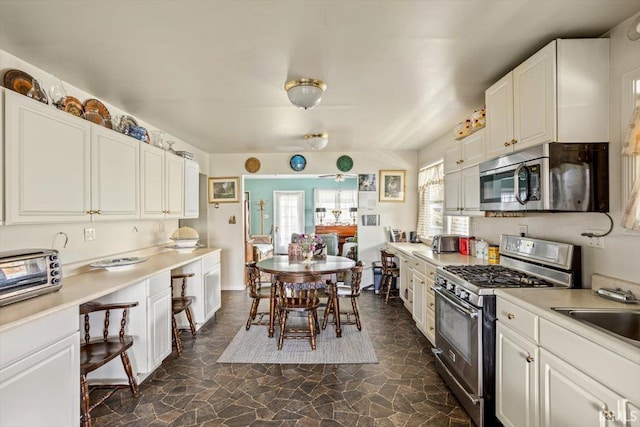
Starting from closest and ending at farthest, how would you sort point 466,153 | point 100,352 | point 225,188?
point 100,352 < point 466,153 < point 225,188

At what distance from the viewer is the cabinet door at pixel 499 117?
7.19 ft

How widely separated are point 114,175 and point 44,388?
1.68 metres

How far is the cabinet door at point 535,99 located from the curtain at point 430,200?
7.37ft

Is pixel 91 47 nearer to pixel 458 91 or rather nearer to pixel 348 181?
pixel 458 91

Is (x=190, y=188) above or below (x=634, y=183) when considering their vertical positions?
above

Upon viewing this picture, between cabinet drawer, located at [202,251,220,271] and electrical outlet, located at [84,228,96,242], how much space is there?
48.1 inches

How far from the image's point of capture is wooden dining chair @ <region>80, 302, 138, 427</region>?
6.38 feet

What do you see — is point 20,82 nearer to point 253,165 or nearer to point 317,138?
point 317,138

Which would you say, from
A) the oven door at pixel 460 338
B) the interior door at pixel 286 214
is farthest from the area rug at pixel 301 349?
the interior door at pixel 286 214

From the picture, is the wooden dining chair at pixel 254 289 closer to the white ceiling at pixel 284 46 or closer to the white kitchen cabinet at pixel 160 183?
the white kitchen cabinet at pixel 160 183

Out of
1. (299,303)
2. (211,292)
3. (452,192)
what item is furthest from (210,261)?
(452,192)

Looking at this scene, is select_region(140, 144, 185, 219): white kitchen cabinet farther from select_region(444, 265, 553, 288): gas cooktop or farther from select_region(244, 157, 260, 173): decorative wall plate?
select_region(444, 265, 553, 288): gas cooktop

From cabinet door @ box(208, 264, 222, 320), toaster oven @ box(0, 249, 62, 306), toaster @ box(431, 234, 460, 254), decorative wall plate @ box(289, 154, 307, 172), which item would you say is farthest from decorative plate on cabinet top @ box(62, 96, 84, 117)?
toaster @ box(431, 234, 460, 254)

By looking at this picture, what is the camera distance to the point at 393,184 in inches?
211
